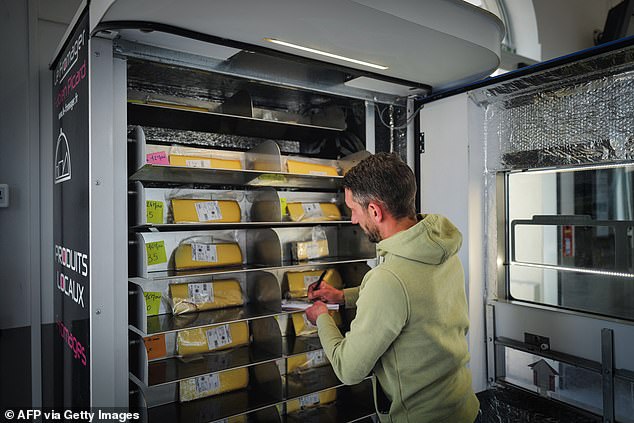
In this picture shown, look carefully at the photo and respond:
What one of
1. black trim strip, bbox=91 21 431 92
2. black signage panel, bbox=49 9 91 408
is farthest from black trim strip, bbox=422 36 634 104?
black signage panel, bbox=49 9 91 408

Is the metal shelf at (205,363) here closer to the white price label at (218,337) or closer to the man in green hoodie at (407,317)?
the white price label at (218,337)

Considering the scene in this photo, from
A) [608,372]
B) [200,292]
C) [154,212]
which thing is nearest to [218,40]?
[154,212]

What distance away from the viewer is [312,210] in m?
2.61

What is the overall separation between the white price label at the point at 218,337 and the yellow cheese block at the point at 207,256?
0.34m

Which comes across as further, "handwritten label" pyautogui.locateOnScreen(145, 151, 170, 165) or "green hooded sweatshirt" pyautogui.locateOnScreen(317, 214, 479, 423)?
"handwritten label" pyautogui.locateOnScreen(145, 151, 170, 165)

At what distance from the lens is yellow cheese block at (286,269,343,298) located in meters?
2.57

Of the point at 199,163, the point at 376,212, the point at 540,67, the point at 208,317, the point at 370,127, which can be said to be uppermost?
the point at 540,67

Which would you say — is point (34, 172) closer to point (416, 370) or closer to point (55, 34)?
point (55, 34)

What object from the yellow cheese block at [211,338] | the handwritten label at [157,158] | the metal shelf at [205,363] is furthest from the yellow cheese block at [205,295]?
the handwritten label at [157,158]

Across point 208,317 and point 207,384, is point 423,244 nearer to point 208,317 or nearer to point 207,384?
point 208,317

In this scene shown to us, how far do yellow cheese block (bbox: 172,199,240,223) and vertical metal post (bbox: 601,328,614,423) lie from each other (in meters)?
1.77

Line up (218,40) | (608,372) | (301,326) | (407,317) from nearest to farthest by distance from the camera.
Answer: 1. (407,317)
2. (218,40)
3. (608,372)
4. (301,326)

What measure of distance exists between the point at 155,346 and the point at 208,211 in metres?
0.68

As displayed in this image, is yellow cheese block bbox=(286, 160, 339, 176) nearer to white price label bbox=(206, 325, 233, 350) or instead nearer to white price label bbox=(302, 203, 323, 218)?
white price label bbox=(302, 203, 323, 218)
